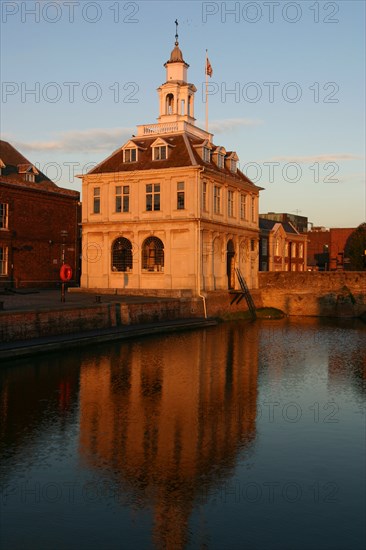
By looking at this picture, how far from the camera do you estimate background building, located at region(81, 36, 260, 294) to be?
46.8 m

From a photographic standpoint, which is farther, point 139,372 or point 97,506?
point 139,372

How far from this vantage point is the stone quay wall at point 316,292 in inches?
2159

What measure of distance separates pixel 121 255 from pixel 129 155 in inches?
331

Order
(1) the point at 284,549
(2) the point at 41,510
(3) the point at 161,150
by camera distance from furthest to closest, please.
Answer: (3) the point at 161,150 → (2) the point at 41,510 → (1) the point at 284,549

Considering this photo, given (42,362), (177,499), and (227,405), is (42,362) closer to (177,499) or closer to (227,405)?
(227,405)

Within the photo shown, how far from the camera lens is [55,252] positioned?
55281 millimetres

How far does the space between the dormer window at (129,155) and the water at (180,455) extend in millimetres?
27578

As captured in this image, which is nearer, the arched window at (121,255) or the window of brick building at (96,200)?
the arched window at (121,255)

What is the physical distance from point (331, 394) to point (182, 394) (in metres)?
5.13

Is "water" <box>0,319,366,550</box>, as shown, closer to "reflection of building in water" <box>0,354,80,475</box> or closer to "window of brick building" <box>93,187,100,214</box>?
"reflection of building in water" <box>0,354,80,475</box>

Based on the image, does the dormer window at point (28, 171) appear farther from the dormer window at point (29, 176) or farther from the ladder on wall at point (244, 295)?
the ladder on wall at point (244, 295)

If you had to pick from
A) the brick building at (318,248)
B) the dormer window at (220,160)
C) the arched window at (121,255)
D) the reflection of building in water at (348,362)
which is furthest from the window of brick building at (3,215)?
the brick building at (318,248)

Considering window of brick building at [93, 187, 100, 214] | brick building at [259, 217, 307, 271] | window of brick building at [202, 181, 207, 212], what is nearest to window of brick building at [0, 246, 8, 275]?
window of brick building at [93, 187, 100, 214]

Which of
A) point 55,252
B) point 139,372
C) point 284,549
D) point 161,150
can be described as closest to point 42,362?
point 139,372
